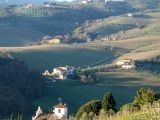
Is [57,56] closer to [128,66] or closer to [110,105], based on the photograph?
[128,66]


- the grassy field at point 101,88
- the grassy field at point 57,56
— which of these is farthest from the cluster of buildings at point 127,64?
the grassy field at point 57,56

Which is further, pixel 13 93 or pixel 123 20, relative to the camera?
pixel 123 20

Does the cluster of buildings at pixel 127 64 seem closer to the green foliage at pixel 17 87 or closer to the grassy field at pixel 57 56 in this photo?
the grassy field at pixel 57 56

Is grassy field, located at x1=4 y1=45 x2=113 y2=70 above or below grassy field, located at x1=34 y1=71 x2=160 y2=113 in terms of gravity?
above

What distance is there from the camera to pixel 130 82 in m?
66.2

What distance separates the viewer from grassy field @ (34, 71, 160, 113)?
5520 cm

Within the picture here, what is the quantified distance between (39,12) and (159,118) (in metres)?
162

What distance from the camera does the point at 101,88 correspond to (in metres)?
62.5

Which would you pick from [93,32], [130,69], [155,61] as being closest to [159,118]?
[130,69]

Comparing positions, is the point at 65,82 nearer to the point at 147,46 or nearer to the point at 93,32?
the point at 147,46

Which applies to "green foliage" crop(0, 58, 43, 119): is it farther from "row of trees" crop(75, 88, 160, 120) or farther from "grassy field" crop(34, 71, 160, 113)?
"row of trees" crop(75, 88, 160, 120)

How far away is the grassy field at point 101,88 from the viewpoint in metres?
55.2

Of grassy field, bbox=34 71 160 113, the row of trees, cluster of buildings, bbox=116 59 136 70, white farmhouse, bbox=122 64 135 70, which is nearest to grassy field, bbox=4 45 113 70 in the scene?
cluster of buildings, bbox=116 59 136 70

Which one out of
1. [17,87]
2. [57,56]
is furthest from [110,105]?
[57,56]
